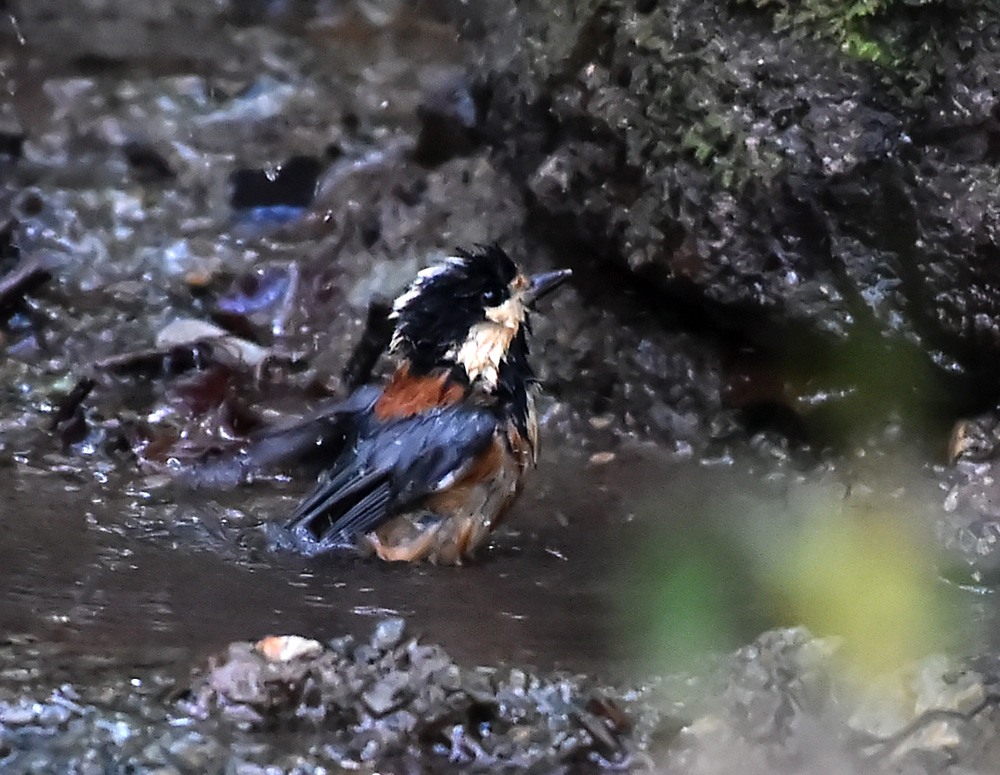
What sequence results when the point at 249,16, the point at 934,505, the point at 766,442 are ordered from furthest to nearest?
the point at 249,16
the point at 766,442
the point at 934,505

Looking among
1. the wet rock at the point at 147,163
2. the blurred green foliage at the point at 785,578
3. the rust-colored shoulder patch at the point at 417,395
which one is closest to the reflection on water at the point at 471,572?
the blurred green foliage at the point at 785,578

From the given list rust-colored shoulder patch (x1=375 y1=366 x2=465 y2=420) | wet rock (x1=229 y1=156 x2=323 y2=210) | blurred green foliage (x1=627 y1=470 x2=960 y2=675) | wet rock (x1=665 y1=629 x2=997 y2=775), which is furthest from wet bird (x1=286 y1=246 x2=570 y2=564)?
wet rock (x1=229 y1=156 x2=323 y2=210)

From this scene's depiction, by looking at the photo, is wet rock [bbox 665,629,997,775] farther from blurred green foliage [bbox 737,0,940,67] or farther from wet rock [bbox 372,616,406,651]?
blurred green foliage [bbox 737,0,940,67]

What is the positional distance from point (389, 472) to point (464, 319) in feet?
2.05

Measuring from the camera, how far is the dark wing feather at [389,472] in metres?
3.72

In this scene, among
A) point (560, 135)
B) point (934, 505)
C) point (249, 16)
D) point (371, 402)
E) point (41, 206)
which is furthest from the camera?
point (249, 16)

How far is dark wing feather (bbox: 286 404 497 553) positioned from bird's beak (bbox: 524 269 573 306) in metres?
0.51

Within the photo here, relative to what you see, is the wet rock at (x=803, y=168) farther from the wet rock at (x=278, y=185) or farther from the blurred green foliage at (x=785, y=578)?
the wet rock at (x=278, y=185)

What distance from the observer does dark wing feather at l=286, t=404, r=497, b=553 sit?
3723 millimetres

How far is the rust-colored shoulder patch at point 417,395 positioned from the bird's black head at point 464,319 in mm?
50

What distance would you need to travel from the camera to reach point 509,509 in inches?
156

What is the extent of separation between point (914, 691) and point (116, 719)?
5.14ft

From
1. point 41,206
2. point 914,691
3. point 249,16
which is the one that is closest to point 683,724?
point 914,691

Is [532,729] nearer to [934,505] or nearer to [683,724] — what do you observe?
[683,724]
